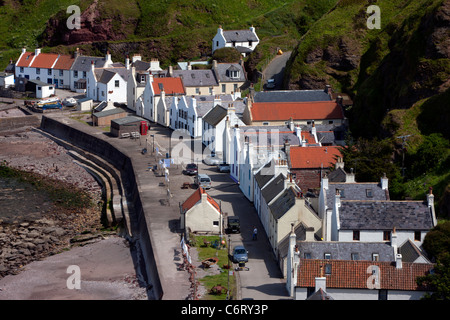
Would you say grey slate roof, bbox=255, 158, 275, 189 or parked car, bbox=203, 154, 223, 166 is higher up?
grey slate roof, bbox=255, 158, 275, 189

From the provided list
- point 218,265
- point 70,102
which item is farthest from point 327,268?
point 70,102

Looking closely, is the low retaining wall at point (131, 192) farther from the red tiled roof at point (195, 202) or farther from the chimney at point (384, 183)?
the chimney at point (384, 183)

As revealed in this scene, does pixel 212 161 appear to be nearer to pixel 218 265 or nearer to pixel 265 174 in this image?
pixel 265 174

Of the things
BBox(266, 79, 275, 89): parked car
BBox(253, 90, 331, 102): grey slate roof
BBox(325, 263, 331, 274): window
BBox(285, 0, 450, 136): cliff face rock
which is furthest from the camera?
BBox(266, 79, 275, 89): parked car

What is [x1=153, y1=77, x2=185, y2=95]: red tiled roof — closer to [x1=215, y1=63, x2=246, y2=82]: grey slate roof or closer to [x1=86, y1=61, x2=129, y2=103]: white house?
[x1=215, y1=63, x2=246, y2=82]: grey slate roof

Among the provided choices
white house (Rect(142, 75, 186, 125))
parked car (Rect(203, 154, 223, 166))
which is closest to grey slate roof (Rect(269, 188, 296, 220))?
parked car (Rect(203, 154, 223, 166))

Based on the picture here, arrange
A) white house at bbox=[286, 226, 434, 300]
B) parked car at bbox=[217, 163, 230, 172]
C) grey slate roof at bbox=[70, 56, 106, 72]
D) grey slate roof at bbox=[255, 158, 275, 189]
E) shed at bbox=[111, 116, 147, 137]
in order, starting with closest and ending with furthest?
white house at bbox=[286, 226, 434, 300]
grey slate roof at bbox=[255, 158, 275, 189]
parked car at bbox=[217, 163, 230, 172]
shed at bbox=[111, 116, 147, 137]
grey slate roof at bbox=[70, 56, 106, 72]
